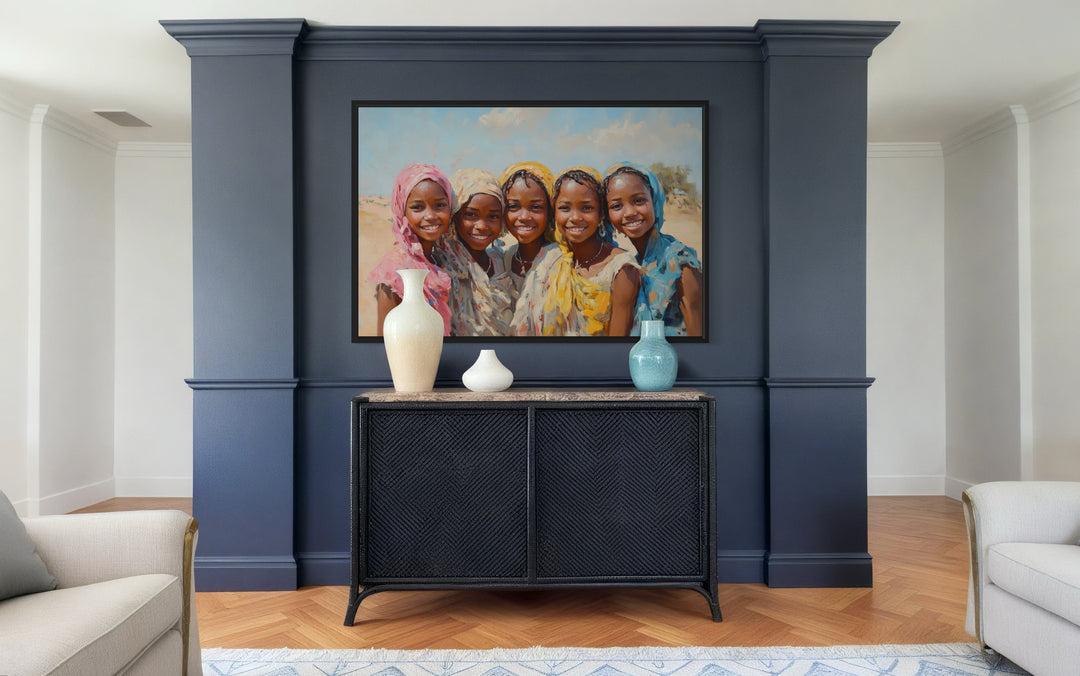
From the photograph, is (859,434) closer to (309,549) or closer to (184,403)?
(309,549)

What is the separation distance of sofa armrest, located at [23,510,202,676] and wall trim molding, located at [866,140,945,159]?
16.2 feet

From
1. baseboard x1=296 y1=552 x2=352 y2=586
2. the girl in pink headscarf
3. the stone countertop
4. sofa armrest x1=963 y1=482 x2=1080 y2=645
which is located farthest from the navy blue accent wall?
sofa armrest x1=963 y1=482 x2=1080 y2=645

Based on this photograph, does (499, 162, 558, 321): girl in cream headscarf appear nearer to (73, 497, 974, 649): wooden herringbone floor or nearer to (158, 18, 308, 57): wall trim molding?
(158, 18, 308, 57): wall trim molding

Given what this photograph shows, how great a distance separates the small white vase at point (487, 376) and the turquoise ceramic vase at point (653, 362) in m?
0.56

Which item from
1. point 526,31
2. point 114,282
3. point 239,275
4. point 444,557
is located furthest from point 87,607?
point 114,282

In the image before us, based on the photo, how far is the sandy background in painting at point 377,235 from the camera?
3186mm

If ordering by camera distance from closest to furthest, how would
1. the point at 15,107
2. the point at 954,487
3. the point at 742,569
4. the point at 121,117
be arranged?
the point at 742,569
the point at 15,107
the point at 121,117
the point at 954,487

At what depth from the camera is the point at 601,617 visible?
2738 millimetres

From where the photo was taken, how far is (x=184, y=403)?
492 centimetres

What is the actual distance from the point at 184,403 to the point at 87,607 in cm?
362

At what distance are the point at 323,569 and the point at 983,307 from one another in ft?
14.5

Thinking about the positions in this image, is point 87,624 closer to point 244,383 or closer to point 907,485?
point 244,383

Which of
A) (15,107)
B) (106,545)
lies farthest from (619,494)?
(15,107)

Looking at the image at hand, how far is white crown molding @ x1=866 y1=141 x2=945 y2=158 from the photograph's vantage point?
489 cm
